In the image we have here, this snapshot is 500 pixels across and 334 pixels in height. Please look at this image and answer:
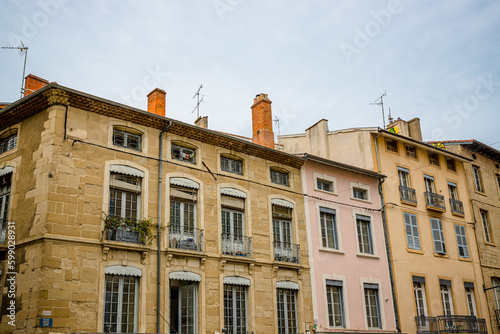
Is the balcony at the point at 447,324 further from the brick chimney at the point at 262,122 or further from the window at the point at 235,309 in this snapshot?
the brick chimney at the point at 262,122

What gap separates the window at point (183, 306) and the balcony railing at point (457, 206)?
14.4 metres

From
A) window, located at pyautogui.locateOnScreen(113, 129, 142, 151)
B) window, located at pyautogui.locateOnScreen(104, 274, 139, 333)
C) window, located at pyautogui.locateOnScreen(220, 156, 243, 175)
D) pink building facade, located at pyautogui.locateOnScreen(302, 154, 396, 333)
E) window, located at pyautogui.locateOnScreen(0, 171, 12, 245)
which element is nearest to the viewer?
window, located at pyautogui.locateOnScreen(104, 274, 139, 333)

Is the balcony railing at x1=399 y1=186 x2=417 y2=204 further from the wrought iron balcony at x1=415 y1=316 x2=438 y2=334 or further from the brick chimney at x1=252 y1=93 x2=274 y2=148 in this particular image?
the brick chimney at x1=252 y1=93 x2=274 y2=148

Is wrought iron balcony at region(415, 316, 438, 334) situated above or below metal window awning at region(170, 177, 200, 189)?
below

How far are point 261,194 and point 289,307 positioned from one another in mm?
3885

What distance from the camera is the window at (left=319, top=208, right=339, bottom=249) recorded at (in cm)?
1972

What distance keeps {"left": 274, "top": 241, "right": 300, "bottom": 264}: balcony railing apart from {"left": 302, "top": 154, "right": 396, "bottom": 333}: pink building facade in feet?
2.31

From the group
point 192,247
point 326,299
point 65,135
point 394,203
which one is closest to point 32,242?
point 65,135

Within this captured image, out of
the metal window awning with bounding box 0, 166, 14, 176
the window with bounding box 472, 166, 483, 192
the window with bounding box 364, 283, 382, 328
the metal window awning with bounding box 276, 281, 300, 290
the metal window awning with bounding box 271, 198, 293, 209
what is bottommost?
the window with bounding box 364, 283, 382, 328

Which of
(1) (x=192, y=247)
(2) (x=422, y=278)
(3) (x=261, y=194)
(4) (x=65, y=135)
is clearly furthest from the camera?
(2) (x=422, y=278)

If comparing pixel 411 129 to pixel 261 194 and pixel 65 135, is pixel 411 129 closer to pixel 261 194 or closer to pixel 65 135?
pixel 261 194

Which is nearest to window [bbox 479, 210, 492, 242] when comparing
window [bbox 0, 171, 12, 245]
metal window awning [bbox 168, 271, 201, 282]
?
metal window awning [bbox 168, 271, 201, 282]

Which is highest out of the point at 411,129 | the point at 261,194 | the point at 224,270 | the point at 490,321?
the point at 411,129

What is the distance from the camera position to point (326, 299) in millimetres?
18578
